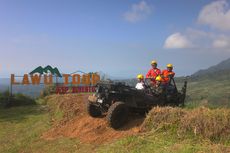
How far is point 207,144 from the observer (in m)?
8.34

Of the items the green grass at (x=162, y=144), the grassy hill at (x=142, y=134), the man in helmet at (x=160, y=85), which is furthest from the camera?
the man in helmet at (x=160, y=85)

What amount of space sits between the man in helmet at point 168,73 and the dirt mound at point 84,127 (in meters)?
2.03

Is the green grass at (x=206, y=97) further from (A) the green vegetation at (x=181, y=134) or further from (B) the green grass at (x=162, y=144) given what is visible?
(B) the green grass at (x=162, y=144)

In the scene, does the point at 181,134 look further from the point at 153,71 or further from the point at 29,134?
the point at 29,134

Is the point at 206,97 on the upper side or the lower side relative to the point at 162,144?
upper

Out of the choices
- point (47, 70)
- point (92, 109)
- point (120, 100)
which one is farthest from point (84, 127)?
point (47, 70)

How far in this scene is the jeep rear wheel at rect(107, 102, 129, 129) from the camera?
11180mm

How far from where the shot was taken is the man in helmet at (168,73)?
13.4 m

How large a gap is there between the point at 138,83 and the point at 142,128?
3.18 metres

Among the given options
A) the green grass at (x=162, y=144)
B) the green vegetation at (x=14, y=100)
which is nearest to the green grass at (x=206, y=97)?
the green grass at (x=162, y=144)

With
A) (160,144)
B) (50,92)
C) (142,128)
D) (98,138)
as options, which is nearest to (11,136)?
(98,138)

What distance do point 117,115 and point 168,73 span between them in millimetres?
3505

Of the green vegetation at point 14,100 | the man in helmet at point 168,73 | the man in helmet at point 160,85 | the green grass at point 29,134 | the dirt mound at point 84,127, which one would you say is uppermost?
the man in helmet at point 168,73

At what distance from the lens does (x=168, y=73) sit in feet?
45.5
